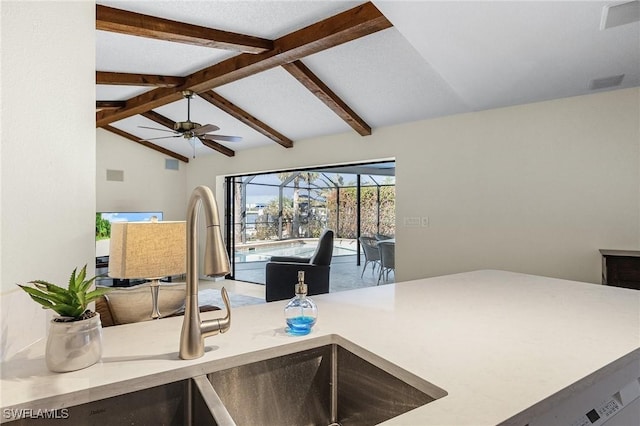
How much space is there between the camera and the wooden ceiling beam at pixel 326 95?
3.79 meters

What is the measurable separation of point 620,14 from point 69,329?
117 inches

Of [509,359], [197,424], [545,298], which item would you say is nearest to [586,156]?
[545,298]

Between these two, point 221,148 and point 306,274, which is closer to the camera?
point 306,274

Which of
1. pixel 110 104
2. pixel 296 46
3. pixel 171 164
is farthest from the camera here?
pixel 171 164

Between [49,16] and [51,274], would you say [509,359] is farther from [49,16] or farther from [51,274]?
[49,16]

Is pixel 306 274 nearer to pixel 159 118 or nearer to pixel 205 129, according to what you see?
pixel 205 129

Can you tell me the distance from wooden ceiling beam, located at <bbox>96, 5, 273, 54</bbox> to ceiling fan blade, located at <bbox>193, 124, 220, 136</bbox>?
41.9 inches

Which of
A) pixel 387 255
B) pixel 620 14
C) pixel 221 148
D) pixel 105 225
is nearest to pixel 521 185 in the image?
pixel 620 14

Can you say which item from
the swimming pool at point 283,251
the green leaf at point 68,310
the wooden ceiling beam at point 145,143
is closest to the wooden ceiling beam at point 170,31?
the green leaf at point 68,310

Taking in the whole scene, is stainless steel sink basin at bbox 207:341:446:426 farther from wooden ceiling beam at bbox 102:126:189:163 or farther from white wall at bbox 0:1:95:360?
wooden ceiling beam at bbox 102:126:189:163

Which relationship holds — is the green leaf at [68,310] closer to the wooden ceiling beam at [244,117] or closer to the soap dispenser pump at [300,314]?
the soap dispenser pump at [300,314]

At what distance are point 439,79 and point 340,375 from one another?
3247mm

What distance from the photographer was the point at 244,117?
5191mm

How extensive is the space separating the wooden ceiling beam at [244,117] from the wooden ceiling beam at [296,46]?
0.38 meters
